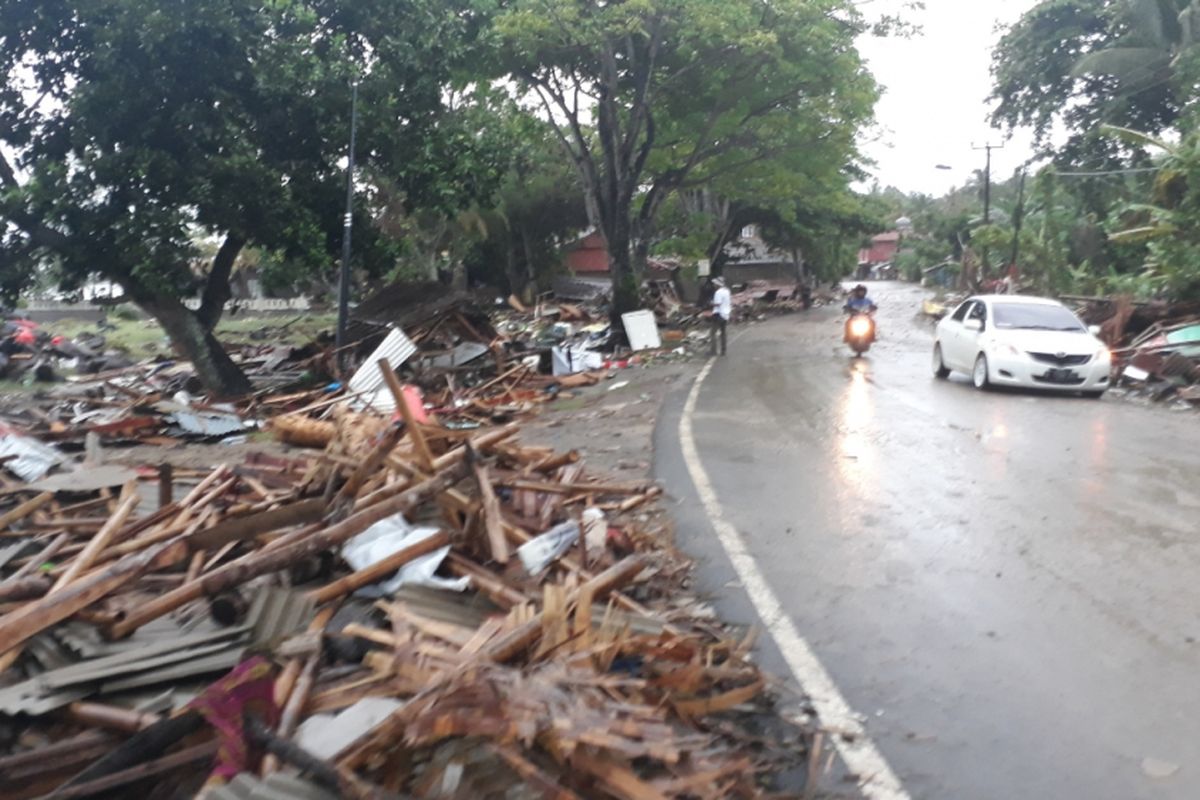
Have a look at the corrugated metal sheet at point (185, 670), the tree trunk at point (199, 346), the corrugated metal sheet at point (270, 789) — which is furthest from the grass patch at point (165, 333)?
the corrugated metal sheet at point (270, 789)

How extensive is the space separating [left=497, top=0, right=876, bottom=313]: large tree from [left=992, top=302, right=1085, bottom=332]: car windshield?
8890 millimetres

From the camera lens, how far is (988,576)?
7211 millimetres

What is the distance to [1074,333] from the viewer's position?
1831cm

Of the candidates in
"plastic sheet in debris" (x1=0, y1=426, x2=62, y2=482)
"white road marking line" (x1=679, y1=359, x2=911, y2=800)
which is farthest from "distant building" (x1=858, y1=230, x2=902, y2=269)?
"white road marking line" (x1=679, y1=359, x2=911, y2=800)

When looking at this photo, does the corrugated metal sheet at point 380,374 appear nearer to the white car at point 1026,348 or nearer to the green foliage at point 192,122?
the green foliage at point 192,122

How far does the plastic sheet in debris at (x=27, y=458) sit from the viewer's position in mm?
9672

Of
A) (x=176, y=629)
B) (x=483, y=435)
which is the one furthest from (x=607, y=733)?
(x=483, y=435)

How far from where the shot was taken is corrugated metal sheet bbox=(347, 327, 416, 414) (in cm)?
1639

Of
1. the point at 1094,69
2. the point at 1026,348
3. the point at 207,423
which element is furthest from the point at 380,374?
the point at 1094,69

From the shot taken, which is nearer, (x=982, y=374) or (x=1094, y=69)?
(x=982, y=374)

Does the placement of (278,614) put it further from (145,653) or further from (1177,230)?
(1177,230)

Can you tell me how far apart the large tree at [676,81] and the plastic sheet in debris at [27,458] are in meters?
15.8

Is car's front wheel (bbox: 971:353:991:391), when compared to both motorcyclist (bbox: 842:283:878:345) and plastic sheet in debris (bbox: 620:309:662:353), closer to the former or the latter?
motorcyclist (bbox: 842:283:878:345)

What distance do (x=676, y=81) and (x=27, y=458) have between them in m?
21.1
